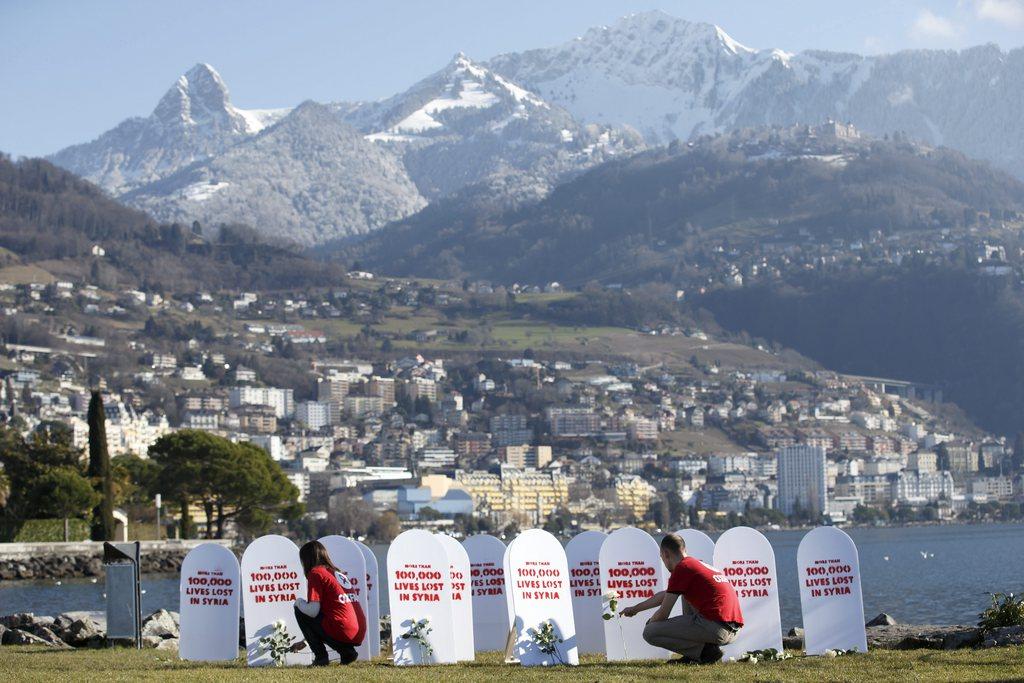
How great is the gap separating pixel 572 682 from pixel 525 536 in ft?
9.68

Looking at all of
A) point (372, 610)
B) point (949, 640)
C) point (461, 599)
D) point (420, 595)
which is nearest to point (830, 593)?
point (949, 640)

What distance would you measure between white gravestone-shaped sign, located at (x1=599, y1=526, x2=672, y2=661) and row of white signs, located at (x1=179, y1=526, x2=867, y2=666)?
10mm

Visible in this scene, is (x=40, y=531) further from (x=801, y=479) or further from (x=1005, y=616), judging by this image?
(x=801, y=479)

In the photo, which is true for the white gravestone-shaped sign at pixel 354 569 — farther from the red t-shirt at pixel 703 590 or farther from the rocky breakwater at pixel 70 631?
the rocky breakwater at pixel 70 631

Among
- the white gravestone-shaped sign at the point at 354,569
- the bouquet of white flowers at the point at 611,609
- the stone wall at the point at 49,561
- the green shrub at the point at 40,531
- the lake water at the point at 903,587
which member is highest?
the green shrub at the point at 40,531

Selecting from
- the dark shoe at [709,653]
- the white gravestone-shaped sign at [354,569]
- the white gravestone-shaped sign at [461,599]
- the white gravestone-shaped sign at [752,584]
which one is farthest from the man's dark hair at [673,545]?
the white gravestone-shaped sign at [354,569]

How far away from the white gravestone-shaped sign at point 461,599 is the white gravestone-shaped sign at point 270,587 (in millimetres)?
1586

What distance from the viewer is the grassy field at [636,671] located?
16.1 m

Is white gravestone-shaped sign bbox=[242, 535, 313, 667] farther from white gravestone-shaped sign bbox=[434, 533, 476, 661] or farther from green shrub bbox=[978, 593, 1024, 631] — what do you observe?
green shrub bbox=[978, 593, 1024, 631]

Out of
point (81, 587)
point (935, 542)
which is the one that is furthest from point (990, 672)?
point (935, 542)

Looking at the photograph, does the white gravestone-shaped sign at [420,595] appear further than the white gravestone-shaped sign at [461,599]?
No

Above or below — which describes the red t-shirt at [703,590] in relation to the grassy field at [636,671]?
above

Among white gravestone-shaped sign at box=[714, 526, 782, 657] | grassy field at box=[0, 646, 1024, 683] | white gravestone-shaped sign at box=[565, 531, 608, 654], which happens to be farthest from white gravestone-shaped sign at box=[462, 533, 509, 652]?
white gravestone-shaped sign at box=[714, 526, 782, 657]

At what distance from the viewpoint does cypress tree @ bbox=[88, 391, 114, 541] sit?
67.7m
